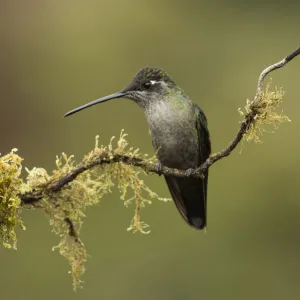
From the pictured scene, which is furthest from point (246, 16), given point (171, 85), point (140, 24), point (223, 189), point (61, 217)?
point (61, 217)

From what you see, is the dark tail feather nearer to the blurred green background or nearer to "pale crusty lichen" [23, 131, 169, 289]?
"pale crusty lichen" [23, 131, 169, 289]

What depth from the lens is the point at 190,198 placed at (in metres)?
3.75

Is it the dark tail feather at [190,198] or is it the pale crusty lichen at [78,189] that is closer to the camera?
the pale crusty lichen at [78,189]

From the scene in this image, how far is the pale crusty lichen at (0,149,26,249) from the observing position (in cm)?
245

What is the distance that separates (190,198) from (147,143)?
4.43 meters

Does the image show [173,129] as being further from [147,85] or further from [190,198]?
[190,198]

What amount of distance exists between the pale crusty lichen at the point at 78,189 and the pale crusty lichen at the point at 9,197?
0.40ft

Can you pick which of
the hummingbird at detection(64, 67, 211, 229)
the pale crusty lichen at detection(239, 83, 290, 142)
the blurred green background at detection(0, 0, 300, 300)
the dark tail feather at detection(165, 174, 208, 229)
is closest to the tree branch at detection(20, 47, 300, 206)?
the pale crusty lichen at detection(239, 83, 290, 142)

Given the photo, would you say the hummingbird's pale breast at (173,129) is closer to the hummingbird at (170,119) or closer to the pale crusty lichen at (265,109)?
the hummingbird at (170,119)

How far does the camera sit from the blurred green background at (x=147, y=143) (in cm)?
795

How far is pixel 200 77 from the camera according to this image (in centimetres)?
976

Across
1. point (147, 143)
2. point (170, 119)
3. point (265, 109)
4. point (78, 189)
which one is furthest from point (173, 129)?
point (147, 143)

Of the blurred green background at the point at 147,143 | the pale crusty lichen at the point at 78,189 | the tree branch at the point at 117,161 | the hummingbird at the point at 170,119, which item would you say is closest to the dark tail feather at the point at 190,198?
the hummingbird at the point at 170,119

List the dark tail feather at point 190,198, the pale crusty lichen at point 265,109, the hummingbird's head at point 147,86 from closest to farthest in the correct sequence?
1. the pale crusty lichen at point 265,109
2. the hummingbird's head at point 147,86
3. the dark tail feather at point 190,198
